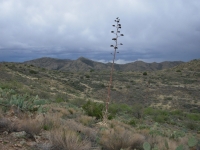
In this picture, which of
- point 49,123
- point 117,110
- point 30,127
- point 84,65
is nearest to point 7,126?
point 30,127

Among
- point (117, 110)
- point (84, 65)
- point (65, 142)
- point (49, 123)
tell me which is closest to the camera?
point (65, 142)

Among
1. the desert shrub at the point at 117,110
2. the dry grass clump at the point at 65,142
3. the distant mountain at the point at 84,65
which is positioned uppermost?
the distant mountain at the point at 84,65

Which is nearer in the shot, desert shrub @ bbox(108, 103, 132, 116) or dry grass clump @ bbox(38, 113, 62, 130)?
dry grass clump @ bbox(38, 113, 62, 130)

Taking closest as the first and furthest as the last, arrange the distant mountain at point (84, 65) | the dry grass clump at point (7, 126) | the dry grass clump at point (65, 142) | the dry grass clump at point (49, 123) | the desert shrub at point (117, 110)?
1. the dry grass clump at point (65, 142)
2. the dry grass clump at point (7, 126)
3. the dry grass clump at point (49, 123)
4. the desert shrub at point (117, 110)
5. the distant mountain at point (84, 65)

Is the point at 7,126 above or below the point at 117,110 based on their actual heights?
above

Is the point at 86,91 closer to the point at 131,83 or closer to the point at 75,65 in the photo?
the point at 131,83

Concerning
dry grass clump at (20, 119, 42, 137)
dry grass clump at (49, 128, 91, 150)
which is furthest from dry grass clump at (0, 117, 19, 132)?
dry grass clump at (49, 128, 91, 150)

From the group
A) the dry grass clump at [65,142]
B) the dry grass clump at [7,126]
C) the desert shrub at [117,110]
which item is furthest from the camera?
the desert shrub at [117,110]

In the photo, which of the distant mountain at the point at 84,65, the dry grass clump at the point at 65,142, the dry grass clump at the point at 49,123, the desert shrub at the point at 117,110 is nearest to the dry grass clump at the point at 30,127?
the dry grass clump at the point at 49,123

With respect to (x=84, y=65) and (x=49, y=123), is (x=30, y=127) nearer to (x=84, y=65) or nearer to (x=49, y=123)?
(x=49, y=123)

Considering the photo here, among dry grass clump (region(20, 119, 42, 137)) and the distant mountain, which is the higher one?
the distant mountain

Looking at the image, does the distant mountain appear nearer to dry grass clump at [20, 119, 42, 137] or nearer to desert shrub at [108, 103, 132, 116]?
desert shrub at [108, 103, 132, 116]

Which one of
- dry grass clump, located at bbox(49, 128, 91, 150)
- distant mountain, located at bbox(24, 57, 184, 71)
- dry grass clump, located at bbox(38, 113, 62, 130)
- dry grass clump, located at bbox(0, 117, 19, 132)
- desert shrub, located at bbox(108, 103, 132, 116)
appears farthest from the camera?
distant mountain, located at bbox(24, 57, 184, 71)

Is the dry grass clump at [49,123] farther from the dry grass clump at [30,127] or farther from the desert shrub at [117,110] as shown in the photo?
the desert shrub at [117,110]
